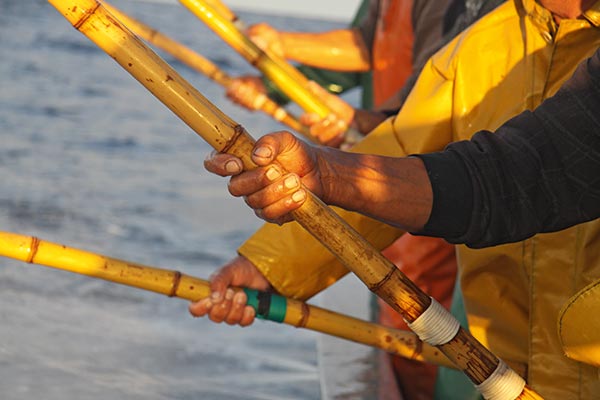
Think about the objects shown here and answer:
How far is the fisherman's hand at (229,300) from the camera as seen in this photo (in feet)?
8.74

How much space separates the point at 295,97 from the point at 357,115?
292mm

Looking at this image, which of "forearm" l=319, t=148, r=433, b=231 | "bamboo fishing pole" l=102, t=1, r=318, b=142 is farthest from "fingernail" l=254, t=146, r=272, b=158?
"bamboo fishing pole" l=102, t=1, r=318, b=142

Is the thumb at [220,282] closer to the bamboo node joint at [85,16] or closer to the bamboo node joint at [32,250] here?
the bamboo node joint at [32,250]

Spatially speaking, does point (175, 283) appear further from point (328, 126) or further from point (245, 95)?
point (245, 95)

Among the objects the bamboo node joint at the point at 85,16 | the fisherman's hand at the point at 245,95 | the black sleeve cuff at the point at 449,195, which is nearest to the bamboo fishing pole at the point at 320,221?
the bamboo node joint at the point at 85,16

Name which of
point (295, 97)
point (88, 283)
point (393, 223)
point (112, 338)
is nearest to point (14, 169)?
point (88, 283)

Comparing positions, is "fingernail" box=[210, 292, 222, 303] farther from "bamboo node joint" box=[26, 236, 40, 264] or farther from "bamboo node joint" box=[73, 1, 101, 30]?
"bamboo node joint" box=[73, 1, 101, 30]

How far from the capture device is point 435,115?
102 inches

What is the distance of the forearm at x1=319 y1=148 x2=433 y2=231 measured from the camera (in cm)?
199

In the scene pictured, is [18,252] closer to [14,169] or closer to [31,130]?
[14,169]

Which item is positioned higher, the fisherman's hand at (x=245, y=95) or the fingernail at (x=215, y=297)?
the fisherman's hand at (x=245, y=95)

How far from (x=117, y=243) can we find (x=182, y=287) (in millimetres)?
2948

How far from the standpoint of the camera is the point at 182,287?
264cm

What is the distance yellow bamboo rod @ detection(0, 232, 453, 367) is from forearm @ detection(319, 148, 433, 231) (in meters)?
0.69
